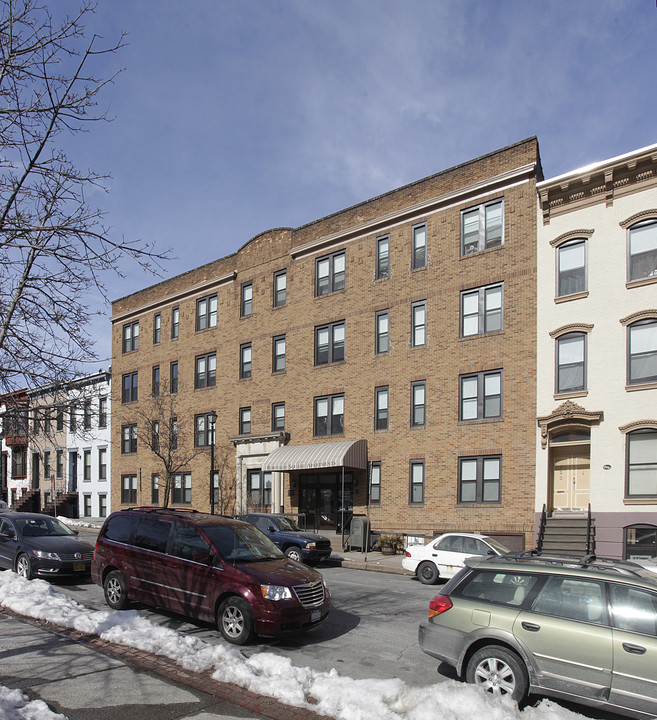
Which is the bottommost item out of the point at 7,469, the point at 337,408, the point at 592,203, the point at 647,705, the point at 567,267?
the point at 7,469

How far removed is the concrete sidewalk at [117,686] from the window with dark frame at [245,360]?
22.7 metres

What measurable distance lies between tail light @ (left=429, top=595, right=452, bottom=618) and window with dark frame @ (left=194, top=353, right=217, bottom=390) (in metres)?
26.2

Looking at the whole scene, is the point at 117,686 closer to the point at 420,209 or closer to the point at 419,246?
the point at 419,246

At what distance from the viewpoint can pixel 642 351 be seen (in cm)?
1903

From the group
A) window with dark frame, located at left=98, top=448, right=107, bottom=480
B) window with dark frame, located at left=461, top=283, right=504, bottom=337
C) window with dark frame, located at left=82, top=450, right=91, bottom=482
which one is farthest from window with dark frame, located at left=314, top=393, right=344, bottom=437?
window with dark frame, located at left=82, top=450, right=91, bottom=482

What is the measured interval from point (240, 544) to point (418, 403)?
1490 centimetres

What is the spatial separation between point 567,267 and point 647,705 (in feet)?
56.1

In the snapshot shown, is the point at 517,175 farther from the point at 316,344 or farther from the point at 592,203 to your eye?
the point at 316,344

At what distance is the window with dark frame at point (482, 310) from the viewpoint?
2244cm

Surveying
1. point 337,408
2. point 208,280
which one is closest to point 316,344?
point 337,408

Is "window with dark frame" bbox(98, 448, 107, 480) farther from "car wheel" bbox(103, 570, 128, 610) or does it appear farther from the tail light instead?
the tail light

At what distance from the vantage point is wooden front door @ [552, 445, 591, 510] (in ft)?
66.6

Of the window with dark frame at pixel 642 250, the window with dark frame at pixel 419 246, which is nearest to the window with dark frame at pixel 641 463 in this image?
the window with dark frame at pixel 642 250

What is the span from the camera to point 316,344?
91.8 feet
